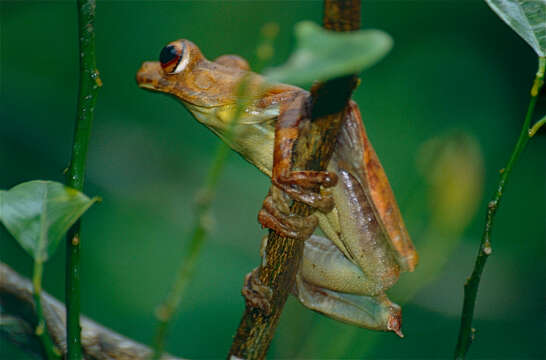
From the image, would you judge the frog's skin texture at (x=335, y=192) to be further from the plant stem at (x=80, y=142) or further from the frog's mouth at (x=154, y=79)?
the plant stem at (x=80, y=142)

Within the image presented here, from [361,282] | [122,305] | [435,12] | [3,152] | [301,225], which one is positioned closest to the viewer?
[301,225]

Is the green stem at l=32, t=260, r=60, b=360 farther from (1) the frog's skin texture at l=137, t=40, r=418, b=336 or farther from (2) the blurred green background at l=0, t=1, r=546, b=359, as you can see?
(2) the blurred green background at l=0, t=1, r=546, b=359

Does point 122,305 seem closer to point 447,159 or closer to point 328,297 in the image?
point 328,297

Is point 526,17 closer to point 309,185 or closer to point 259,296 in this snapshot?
point 309,185

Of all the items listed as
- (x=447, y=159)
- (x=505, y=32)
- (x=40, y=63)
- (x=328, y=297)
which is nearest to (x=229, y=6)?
(x=40, y=63)

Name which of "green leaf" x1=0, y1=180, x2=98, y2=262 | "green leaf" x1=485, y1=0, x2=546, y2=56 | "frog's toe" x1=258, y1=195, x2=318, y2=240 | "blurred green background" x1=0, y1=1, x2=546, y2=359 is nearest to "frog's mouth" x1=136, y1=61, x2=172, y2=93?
"frog's toe" x1=258, y1=195, x2=318, y2=240

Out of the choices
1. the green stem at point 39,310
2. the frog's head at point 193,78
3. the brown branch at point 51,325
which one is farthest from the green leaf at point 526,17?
the brown branch at point 51,325

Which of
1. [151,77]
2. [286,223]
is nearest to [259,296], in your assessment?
[286,223]
